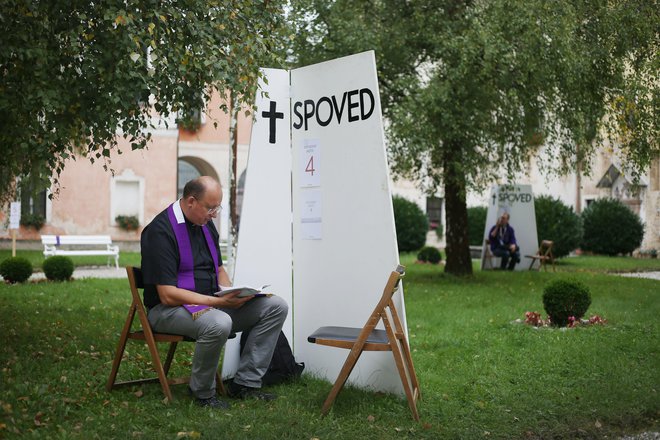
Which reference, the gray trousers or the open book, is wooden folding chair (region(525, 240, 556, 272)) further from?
the open book

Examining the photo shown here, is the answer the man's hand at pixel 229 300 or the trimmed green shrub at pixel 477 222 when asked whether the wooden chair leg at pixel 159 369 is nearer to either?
the man's hand at pixel 229 300

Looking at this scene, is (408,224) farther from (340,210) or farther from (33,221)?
(340,210)

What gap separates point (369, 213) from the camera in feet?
19.9

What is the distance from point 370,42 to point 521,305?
17.7 ft

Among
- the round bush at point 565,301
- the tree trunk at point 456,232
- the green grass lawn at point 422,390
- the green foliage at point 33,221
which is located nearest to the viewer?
the green grass lawn at point 422,390

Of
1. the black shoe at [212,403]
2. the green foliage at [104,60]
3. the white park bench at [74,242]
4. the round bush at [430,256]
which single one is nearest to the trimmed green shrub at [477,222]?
the round bush at [430,256]

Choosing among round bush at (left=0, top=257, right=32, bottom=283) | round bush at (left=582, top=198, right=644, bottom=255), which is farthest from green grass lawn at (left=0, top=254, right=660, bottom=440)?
round bush at (left=582, top=198, right=644, bottom=255)

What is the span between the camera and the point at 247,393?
224 inches

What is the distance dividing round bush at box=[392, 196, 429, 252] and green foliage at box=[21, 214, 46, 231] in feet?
44.1

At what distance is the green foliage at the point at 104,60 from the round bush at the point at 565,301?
4.52 metres

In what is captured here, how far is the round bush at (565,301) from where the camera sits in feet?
30.6

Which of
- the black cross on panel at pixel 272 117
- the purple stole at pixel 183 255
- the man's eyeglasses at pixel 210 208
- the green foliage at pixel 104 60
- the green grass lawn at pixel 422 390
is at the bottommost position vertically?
the green grass lawn at pixel 422 390

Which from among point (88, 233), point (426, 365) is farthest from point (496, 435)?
point (88, 233)

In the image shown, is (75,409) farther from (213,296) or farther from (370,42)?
(370,42)
